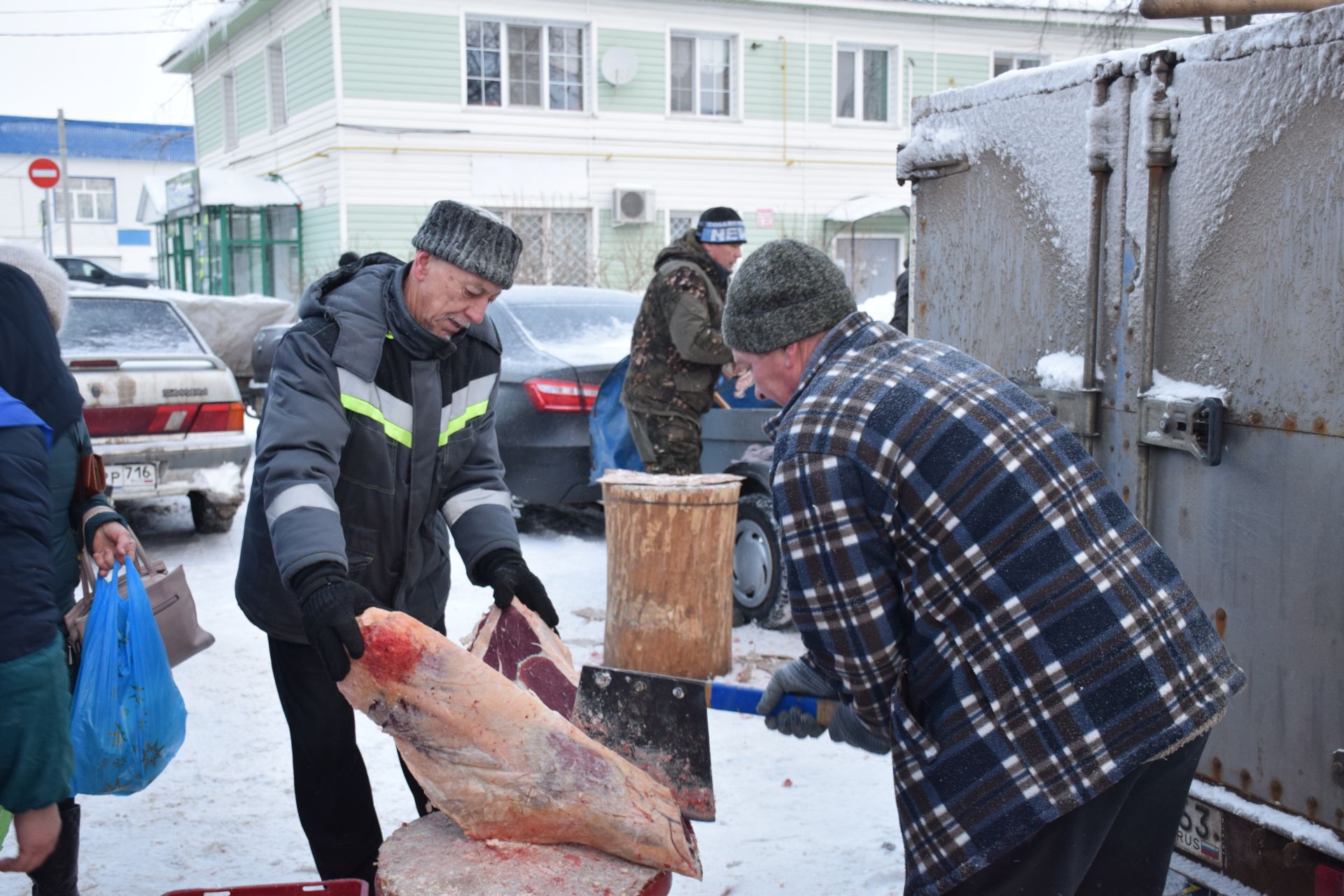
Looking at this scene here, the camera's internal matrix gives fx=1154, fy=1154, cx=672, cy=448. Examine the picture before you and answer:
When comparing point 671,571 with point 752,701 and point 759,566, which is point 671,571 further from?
point 752,701

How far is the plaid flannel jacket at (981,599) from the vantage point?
1.99 meters

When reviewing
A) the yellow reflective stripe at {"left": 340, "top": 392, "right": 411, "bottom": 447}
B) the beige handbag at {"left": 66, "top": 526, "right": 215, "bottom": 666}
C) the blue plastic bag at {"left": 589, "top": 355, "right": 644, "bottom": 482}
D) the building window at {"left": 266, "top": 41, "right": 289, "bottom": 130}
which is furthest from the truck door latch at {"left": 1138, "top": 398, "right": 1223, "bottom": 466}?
the building window at {"left": 266, "top": 41, "right": 289, "bottom": 130}

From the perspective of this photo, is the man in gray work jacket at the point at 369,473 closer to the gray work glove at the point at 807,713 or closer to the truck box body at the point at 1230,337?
the gray work glove at the point at 807,713

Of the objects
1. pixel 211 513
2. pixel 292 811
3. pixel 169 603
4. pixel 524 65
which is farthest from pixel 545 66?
pixel 169 603

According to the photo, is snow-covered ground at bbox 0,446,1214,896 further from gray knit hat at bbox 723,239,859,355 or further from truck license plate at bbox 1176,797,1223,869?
gray knit hat at bbox 723,239,859,355

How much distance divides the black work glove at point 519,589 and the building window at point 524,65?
18.7 meters

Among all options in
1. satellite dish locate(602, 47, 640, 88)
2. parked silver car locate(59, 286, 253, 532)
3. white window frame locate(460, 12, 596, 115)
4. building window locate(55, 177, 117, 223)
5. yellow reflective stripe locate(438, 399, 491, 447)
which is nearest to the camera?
yellow reflective stripe locate(438, 399, 491, 447)

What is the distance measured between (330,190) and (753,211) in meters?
7.68

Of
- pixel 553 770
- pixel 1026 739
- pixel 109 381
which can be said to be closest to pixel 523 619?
pixel 553 770

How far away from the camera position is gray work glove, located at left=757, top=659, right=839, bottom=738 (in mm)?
2543

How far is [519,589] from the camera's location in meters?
2.92

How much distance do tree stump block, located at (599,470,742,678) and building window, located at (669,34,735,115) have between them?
58.5 feet

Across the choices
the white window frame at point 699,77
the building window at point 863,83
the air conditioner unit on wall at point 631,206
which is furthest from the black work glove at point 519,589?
the building window at point 863,83

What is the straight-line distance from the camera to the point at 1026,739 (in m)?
2.00
